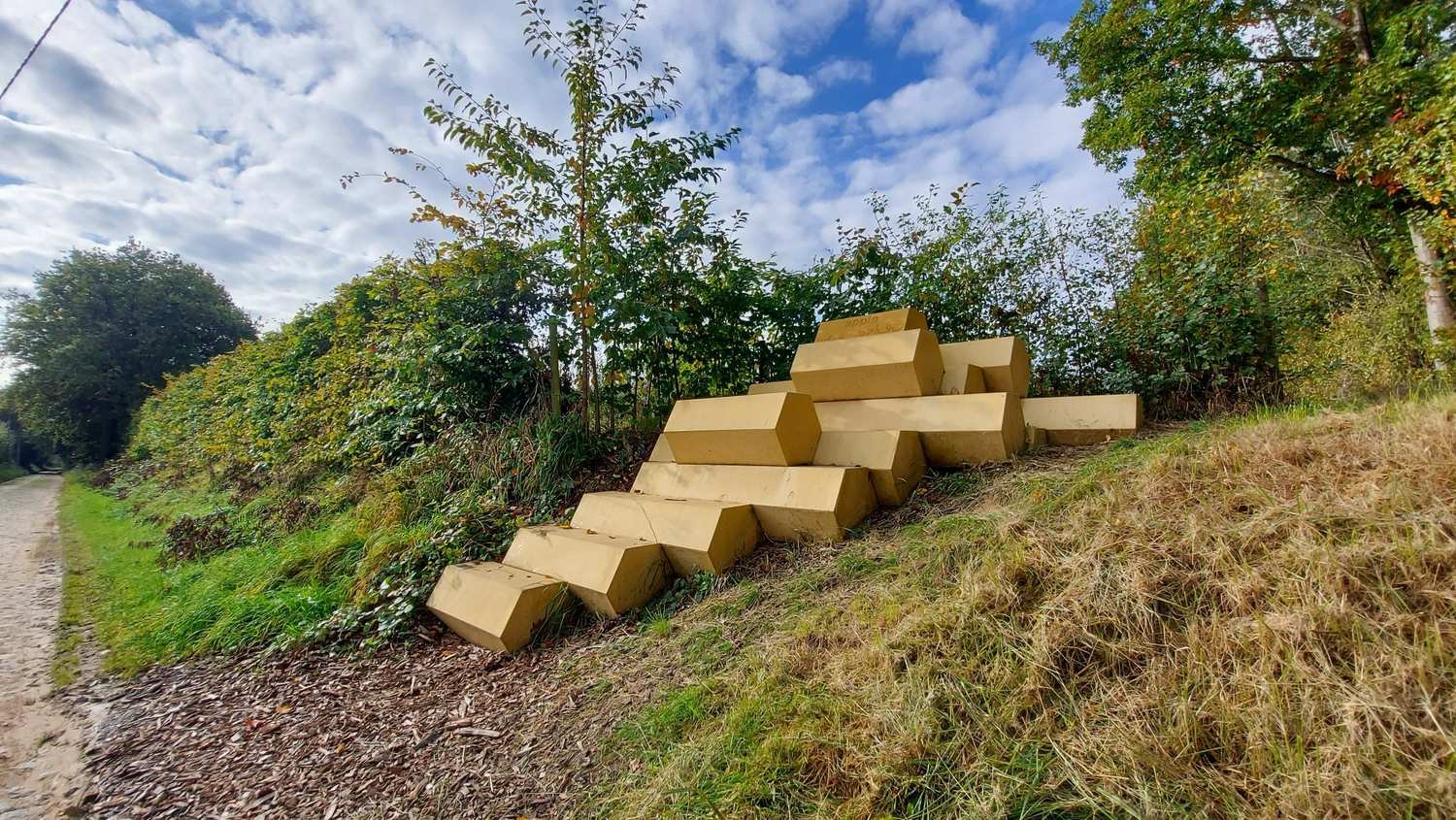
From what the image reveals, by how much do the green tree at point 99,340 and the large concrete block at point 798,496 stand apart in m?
29.5

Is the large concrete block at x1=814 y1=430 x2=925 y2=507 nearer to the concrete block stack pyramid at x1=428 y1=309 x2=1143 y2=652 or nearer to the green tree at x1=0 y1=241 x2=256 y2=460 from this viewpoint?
the concrete block stack pyramid at x1=428 y1=309 x2=1143 y2=652

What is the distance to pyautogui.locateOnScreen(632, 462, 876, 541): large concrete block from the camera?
3039 millimetres

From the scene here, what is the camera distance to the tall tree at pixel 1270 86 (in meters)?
5.89

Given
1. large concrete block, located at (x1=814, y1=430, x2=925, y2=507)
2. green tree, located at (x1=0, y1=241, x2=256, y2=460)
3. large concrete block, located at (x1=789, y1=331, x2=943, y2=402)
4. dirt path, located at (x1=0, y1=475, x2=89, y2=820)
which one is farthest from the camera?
green tree, located at (x1=0, y1=241, x2=256, y2=460)

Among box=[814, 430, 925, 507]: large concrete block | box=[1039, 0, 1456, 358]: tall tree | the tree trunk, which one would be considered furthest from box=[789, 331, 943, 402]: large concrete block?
box=[1039, 0, 1456, 358]: tall tree

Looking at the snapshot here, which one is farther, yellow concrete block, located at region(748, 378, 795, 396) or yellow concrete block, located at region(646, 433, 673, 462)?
yellow concrete block, located at region(748, 378, 795, 396)

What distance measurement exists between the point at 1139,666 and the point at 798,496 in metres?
1.75

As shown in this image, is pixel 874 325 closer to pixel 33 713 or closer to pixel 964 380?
pixel 964 380

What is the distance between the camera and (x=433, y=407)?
5.56 meters

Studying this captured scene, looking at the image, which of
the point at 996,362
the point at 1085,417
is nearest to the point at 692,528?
the point at 996,362

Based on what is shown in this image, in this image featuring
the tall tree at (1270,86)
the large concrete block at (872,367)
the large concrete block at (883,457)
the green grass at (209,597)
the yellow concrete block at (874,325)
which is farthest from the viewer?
the tall tree at (1270,86)

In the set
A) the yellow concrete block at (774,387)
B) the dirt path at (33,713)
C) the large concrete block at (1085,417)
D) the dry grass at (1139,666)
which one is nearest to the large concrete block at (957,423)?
the large concrete block at (1085,417)

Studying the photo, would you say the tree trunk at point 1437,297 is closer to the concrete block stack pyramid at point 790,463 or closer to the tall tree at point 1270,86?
the tall tree at point 1270,86

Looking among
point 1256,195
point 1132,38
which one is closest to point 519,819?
point 1256,195
